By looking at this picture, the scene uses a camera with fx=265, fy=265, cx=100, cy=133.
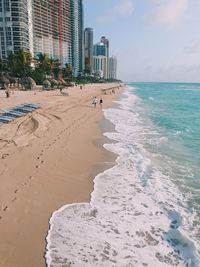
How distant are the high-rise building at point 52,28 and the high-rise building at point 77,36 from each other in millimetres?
5701

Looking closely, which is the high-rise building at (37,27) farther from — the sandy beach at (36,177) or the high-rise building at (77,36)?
the sandy beach at (36,177)

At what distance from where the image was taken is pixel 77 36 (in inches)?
6393

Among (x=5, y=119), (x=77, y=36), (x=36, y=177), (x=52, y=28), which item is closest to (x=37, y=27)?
(x=52, y=28)

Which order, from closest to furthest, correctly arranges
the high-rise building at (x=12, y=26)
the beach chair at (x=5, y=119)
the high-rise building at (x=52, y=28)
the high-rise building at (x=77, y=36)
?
the beach chair at (x=5, y=119)
the high-rise building at (x=12, y=26)
the high-rise building at (x=52, y=28)
the high-rise building at (x=77, y=36)

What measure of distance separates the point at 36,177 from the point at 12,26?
→ 102274mm

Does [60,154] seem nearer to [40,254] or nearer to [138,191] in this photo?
[138,191]

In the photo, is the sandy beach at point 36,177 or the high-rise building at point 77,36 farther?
the high-rise building at point 77,36

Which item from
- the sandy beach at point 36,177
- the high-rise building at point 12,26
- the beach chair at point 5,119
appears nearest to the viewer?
the sandy beach at point 36,177

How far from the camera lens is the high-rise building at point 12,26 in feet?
318

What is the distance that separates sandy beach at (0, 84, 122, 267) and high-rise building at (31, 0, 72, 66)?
345ft

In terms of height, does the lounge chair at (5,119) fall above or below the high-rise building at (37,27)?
below

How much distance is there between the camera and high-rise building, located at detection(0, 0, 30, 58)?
318ft

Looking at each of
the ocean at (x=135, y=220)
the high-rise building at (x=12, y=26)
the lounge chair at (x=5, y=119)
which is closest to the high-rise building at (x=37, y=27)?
the high-rise building at (x=12, y=26)

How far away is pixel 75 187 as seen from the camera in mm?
8852
